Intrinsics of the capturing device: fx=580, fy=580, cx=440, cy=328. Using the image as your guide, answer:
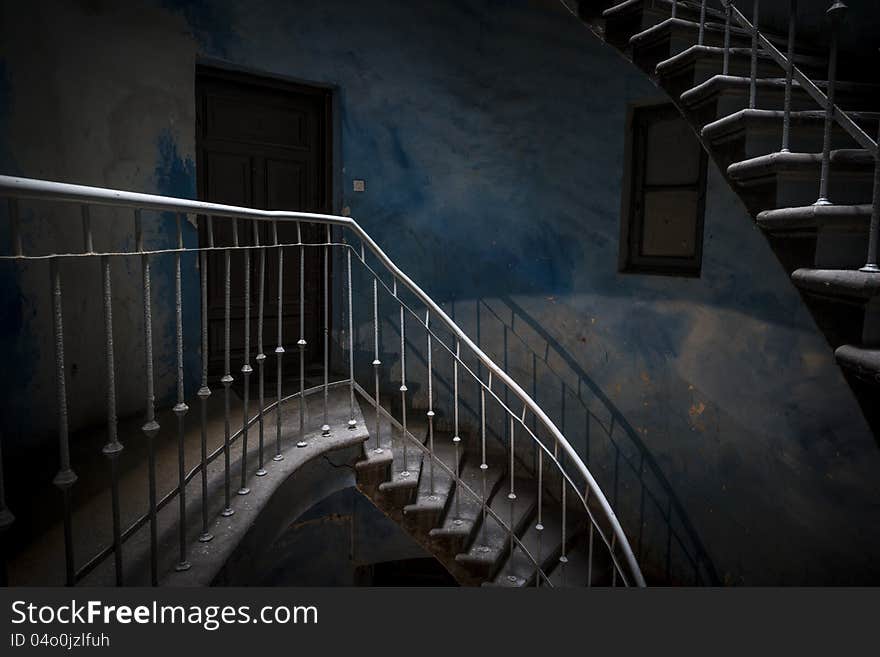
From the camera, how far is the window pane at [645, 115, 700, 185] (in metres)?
3.75

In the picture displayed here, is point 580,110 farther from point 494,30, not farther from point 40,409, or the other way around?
point 40,409

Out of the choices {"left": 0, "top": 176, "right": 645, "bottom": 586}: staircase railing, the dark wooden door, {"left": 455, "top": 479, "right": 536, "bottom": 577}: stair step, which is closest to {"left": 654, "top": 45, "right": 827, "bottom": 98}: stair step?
{"left": 0, "top": 176, "right": 645, "bottom": 586}: staircase railing

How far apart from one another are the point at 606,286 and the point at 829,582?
7.02 ft

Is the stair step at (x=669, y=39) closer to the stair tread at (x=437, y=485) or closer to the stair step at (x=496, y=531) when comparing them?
the stair tread at (x=437, y=485)

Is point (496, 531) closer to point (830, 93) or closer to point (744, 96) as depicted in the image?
point (744, 96)

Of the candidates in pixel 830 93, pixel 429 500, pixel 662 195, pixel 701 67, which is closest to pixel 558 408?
pixel 429 500

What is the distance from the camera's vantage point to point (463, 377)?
4.69m

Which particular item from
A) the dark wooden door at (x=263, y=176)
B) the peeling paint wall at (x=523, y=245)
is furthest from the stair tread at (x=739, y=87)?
the dark wooden door at (x=263, y=176)

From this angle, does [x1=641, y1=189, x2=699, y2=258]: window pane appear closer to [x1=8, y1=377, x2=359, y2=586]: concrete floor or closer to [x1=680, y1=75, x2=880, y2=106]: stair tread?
[x1=680, y1=75, x2=880, y2=106]: stair tread

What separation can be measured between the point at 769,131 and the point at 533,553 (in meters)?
2.77

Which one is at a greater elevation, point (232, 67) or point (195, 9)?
point (195, 9)

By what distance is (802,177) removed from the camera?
6.41 feet

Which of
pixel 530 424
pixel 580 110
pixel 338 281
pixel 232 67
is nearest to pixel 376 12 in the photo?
pixel 232 67

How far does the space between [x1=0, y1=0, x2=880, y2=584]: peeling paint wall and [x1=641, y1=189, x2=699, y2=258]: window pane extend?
222 millimetres
